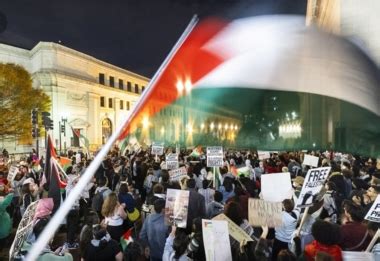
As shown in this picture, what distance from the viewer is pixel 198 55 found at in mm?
4055

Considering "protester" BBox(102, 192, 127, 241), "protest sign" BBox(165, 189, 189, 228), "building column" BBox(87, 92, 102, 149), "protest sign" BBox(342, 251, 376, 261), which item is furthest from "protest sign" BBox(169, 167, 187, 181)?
"building column" BBox(87, 92, 102, 149)

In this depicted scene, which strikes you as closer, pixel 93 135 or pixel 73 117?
pixel 73 117

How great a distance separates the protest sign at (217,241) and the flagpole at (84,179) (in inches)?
66.4

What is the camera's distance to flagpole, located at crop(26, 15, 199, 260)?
195cm

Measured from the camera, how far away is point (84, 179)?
207cm

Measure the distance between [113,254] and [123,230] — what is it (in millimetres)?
1439

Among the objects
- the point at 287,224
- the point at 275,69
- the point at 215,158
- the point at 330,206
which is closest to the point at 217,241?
the point at 287,224

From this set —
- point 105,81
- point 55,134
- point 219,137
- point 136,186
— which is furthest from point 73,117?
point 136,186

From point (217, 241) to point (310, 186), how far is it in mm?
1619

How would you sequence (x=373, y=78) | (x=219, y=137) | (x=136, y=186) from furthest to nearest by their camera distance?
(x=219, y=137) < (x=136, y=186) < (x=373, y=78)

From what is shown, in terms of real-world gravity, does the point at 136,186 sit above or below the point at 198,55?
below

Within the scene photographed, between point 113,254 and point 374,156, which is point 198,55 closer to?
point 113,254

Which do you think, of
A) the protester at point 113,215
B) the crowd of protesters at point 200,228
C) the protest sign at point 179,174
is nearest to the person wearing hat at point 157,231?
the crowd of protesters at point 200,228

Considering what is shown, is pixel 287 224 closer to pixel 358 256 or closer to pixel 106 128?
pixel 358 256
